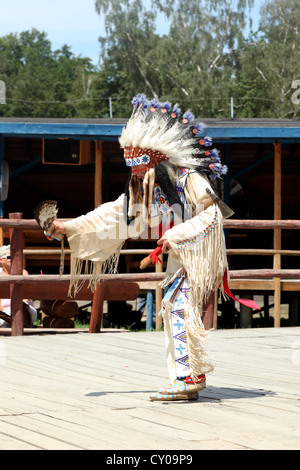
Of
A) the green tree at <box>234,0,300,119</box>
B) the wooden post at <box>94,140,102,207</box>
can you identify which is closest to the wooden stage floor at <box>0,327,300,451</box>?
the wooden post at <box>94,140,102,207</box>

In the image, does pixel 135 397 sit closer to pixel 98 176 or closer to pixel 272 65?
pixel 98 176

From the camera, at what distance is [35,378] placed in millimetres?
5355

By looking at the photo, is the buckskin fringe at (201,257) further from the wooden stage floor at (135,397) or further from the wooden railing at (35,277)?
the wooden railing at (35,277)

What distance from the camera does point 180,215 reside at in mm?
4688

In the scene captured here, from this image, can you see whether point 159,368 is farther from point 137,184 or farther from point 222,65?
point 222,65

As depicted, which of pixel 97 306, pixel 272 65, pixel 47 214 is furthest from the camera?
pixel 272 65

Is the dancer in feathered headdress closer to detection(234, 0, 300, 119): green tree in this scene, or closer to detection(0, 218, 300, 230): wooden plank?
detection(0, 218, 300, 230): wooden plank

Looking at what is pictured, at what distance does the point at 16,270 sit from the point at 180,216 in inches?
123

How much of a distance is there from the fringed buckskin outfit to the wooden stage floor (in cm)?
29

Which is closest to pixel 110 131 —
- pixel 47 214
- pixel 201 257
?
pixel 47 214

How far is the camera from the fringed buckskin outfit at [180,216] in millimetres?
4609

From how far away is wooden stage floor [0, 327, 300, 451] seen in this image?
11.6 feet

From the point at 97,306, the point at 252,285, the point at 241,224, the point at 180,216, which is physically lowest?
the point at 252,285

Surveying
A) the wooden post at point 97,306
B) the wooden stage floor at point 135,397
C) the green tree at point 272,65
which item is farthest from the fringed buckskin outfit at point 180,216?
the green tree at point 272,65
